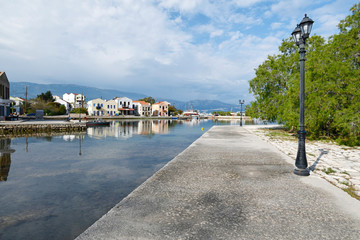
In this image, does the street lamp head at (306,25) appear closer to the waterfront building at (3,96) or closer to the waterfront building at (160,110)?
the waterfront building at (3,96)

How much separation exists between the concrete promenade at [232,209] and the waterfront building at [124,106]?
317 ft

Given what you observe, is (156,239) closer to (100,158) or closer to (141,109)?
(100,158)

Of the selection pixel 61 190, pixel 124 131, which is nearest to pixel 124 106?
pixel 124 131

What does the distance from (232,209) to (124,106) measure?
10141cm

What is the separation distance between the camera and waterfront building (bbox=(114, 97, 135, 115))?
100m

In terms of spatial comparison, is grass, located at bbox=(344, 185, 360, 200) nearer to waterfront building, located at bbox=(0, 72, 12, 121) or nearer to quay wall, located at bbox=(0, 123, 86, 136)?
quay wall, located at bbox=(0, 123, 86, 136)

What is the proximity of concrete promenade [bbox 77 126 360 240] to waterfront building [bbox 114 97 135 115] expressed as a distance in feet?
317

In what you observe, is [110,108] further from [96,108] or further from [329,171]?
[329,171]

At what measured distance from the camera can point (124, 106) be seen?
102125 millimetres

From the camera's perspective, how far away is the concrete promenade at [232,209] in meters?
3.70

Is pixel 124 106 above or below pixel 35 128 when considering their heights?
above

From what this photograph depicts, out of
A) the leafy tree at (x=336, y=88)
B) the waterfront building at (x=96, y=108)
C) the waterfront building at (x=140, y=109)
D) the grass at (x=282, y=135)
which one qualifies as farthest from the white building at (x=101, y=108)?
the leafy tree at (x=336, y=88)

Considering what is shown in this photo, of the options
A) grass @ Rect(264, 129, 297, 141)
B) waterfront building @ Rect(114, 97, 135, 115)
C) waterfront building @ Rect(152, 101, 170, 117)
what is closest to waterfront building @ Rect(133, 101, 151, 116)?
waterfront building @ Rect(114, 97, 135, 115)

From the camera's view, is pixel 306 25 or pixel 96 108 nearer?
pixel 306 25
